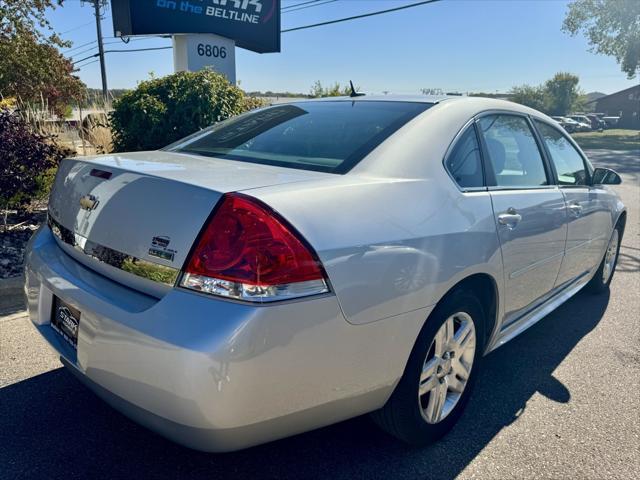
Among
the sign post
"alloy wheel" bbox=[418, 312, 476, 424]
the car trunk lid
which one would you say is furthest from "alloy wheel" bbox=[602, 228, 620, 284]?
the sign post

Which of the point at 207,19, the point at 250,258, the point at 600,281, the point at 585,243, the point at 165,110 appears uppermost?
the point at 207,19

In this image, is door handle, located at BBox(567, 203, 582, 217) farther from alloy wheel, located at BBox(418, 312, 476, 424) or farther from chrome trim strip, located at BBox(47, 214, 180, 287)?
chrome trim strip, located at BBox(47, 214, 180, 287)

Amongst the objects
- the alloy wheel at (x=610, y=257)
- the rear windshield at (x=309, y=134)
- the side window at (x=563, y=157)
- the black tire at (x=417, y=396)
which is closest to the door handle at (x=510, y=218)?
the black tire at (x=417, y=396)

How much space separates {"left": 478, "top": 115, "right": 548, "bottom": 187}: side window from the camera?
2931 millimetres

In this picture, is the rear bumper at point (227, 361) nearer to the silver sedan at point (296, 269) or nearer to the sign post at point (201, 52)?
the silver sedan at point (296, 269)

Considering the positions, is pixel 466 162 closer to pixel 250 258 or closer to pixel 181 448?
pixel 250 258

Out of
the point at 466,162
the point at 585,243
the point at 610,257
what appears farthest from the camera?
the point at 610,257

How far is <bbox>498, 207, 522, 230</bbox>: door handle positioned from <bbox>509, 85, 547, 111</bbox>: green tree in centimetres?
6432

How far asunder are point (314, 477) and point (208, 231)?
3.92 ft

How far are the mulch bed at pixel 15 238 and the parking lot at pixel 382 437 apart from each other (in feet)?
3.99

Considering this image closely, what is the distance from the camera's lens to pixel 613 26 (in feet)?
118

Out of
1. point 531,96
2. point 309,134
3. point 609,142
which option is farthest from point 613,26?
point 309,134

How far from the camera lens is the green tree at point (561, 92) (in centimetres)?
6694

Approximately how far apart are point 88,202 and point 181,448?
1.15 metres
